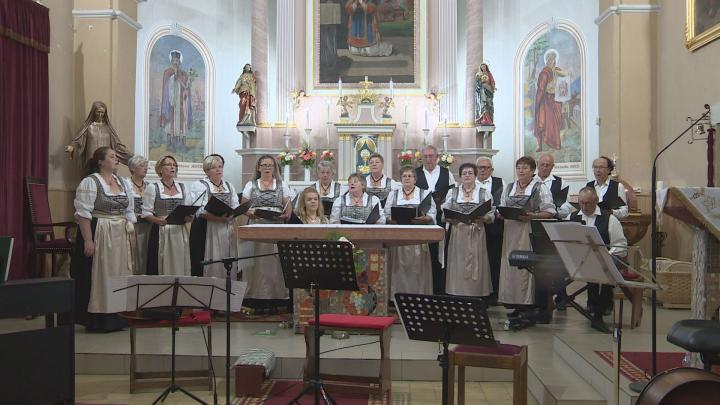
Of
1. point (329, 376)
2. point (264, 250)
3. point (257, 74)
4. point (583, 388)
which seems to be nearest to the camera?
point (583, 388)

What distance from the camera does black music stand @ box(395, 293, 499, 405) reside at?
3.67 metres

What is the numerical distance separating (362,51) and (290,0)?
5.85ft

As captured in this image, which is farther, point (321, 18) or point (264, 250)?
point (321, 18)

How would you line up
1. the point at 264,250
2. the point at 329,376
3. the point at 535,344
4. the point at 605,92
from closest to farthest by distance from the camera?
1. the point at 329,376
2. the point at 535,344
3. the point at 264,250
4. the point at 605,92

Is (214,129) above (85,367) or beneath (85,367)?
above

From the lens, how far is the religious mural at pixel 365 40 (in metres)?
14.0

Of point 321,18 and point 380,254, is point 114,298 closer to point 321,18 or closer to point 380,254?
point 380,254

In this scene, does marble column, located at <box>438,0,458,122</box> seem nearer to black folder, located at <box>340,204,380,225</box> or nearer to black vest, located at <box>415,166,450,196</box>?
black vest, located at <box>415,166,450,196</box>

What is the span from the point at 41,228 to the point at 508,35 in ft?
34.8

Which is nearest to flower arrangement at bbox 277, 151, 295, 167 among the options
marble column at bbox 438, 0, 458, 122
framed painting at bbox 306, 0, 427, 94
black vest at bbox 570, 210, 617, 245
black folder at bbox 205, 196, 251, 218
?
framed painting at bbox 306, 0, 427, 94

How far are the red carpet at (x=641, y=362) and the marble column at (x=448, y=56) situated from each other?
871cm

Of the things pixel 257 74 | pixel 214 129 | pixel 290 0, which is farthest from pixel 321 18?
pixel 214 129

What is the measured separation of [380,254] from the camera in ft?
21.5

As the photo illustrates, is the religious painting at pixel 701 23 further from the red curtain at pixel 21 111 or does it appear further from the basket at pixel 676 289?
the red curtain at pixel 21 111
